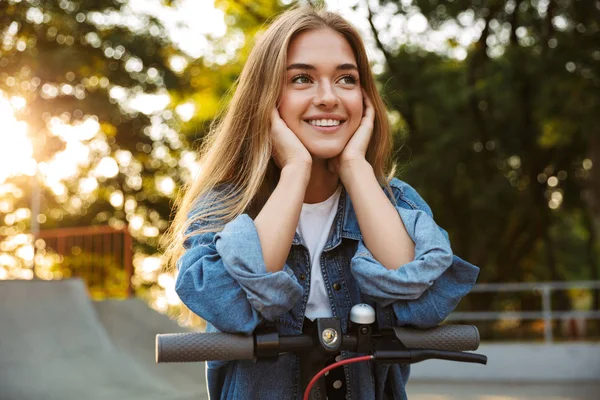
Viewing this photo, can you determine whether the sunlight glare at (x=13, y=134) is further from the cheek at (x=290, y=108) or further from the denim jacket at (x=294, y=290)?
the denim jacket at (x=294, y=290)

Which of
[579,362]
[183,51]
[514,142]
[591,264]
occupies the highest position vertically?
[183,51]

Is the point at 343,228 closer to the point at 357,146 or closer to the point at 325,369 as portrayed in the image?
the point at 357,146

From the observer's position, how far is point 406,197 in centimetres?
182

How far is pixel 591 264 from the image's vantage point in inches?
758

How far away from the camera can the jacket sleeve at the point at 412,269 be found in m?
1.51

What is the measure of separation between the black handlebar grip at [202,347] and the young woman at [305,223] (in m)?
0.05

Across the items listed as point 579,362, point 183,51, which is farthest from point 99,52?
point 579,362

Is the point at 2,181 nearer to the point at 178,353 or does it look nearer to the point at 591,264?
the point at 591,264

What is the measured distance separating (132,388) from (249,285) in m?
7.05

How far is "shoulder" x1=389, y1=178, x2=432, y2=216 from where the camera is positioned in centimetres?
180

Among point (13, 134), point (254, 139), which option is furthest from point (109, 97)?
A: point (254, 139)

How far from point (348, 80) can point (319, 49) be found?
0.36 feet

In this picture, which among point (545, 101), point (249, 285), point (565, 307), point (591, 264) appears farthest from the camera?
point (591, 264)

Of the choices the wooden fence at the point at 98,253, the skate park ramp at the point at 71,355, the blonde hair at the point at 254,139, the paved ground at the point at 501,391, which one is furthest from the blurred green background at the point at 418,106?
the blonde hair at the point at 254,139
